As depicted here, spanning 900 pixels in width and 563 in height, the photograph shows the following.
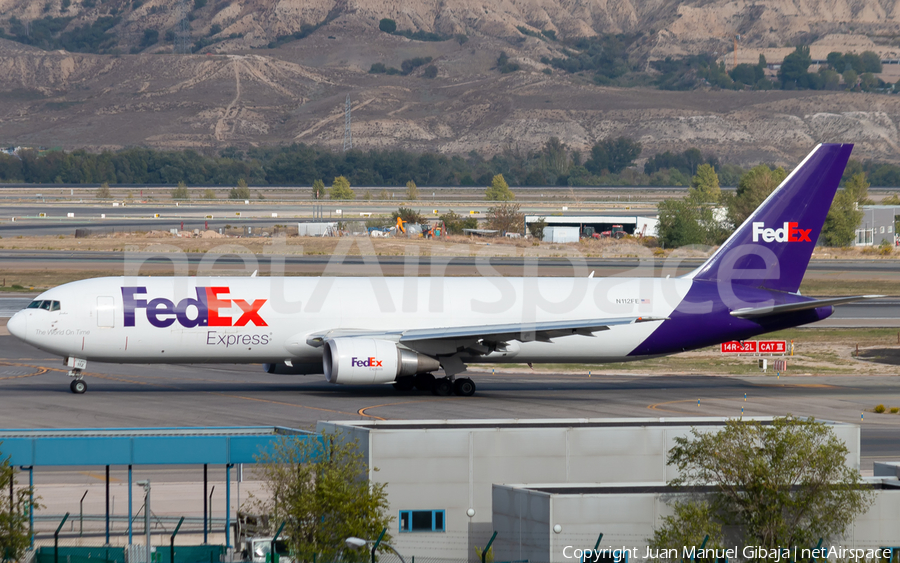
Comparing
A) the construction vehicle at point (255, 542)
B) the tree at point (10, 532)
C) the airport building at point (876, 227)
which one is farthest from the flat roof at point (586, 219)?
the tree at point (10, 532)

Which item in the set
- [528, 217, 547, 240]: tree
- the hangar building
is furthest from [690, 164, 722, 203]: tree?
[528, 217, 547, 240]: tree

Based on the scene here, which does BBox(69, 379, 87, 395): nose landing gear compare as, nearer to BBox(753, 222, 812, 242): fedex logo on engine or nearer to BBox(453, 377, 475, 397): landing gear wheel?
BBox(453, 377, 475, 397): landing gear wheel

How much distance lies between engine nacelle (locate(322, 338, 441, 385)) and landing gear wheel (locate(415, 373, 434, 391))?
10.2 feet

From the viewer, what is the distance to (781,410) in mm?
43438

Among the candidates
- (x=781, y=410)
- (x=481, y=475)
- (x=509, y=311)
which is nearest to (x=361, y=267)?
(x=509, y=311)

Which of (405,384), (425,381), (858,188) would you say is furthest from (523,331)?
(858,188)

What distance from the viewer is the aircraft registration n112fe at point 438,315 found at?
4284 centimetres

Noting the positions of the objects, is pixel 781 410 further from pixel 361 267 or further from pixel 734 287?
pixel 361 267

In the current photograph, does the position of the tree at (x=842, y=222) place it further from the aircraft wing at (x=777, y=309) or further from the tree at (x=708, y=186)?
the aircraft wing at (x=777, y=309)

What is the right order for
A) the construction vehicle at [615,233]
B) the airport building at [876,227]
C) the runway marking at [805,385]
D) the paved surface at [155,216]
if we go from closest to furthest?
the runway marking at [805,385], the airport building at [876,227], the paved surface at [155,216], the construction vehicle at [615,233]

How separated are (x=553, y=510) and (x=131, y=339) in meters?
26.4

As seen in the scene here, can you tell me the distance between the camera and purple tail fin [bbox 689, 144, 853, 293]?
4812cm

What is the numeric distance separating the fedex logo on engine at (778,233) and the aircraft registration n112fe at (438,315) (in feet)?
0.22

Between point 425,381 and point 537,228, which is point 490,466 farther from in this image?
point 537,228
